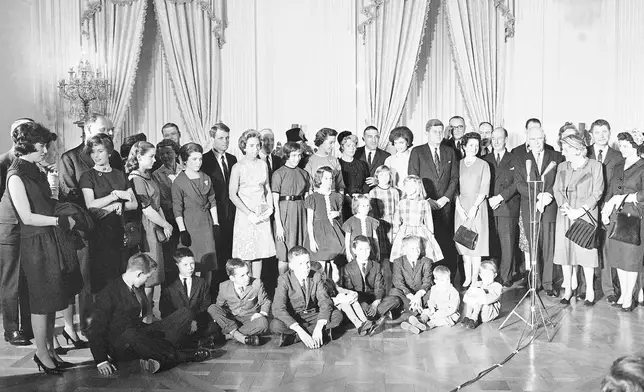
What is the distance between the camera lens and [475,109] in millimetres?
7836

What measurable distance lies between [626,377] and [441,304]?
3.26 m

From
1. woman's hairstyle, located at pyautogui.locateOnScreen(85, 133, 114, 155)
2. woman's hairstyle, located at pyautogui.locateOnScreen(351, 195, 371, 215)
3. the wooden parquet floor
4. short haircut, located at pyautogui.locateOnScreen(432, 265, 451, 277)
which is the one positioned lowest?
the wooden parquet floor

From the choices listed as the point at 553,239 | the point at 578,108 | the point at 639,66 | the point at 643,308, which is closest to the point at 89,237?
the point at 553,239

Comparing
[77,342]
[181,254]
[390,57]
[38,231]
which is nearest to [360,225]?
[181,254]

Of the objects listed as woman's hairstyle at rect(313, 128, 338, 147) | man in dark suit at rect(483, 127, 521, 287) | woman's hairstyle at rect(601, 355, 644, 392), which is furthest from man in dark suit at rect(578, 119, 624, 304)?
woman's hairstyle at rect(601, 355, 644, 392)

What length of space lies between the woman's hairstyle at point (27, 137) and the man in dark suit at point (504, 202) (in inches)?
150

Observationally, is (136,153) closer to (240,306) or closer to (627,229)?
(240,306)

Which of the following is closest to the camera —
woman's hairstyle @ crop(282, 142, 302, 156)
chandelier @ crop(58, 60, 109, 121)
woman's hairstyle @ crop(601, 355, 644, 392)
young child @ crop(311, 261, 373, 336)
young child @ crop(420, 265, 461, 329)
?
woman's hairstyle @ crop(601, 355, 644, 392)

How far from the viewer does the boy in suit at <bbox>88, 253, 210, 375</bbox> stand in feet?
13.0

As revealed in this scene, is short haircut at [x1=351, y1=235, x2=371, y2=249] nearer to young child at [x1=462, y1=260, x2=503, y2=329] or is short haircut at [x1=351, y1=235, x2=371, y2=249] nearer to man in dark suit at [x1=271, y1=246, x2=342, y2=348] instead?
man in dark suit at [x1=271, y1=246, x2=342, y2=348]

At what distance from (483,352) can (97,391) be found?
7.56ft

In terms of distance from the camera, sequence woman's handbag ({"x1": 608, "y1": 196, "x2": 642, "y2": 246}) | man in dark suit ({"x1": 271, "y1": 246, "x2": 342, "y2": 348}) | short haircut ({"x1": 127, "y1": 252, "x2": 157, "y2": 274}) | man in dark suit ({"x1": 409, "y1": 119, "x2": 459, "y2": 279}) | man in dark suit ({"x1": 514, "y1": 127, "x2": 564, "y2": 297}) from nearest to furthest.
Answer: short haircut ({"x1": 127, "y1": 252, "x2": 157, "y2": 274}) < man in dark suit ({"x1": 271, "y1": 246, "x2": 342, "y2": 348}) < woman's handbag ({"x1": 608, "y1": 196, "x2": 642, "y2": 246}) < man in dark suit ({"x1": 514, "y1": 127, "x2": 564, "y2": 297}) < man in dark suit ({"x1": 409, "y1": 119, "x2": 459, "y2": 279})

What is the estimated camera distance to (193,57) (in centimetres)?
794

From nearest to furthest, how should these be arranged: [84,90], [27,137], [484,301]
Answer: [27,137]
[484,301]
[84,90]
